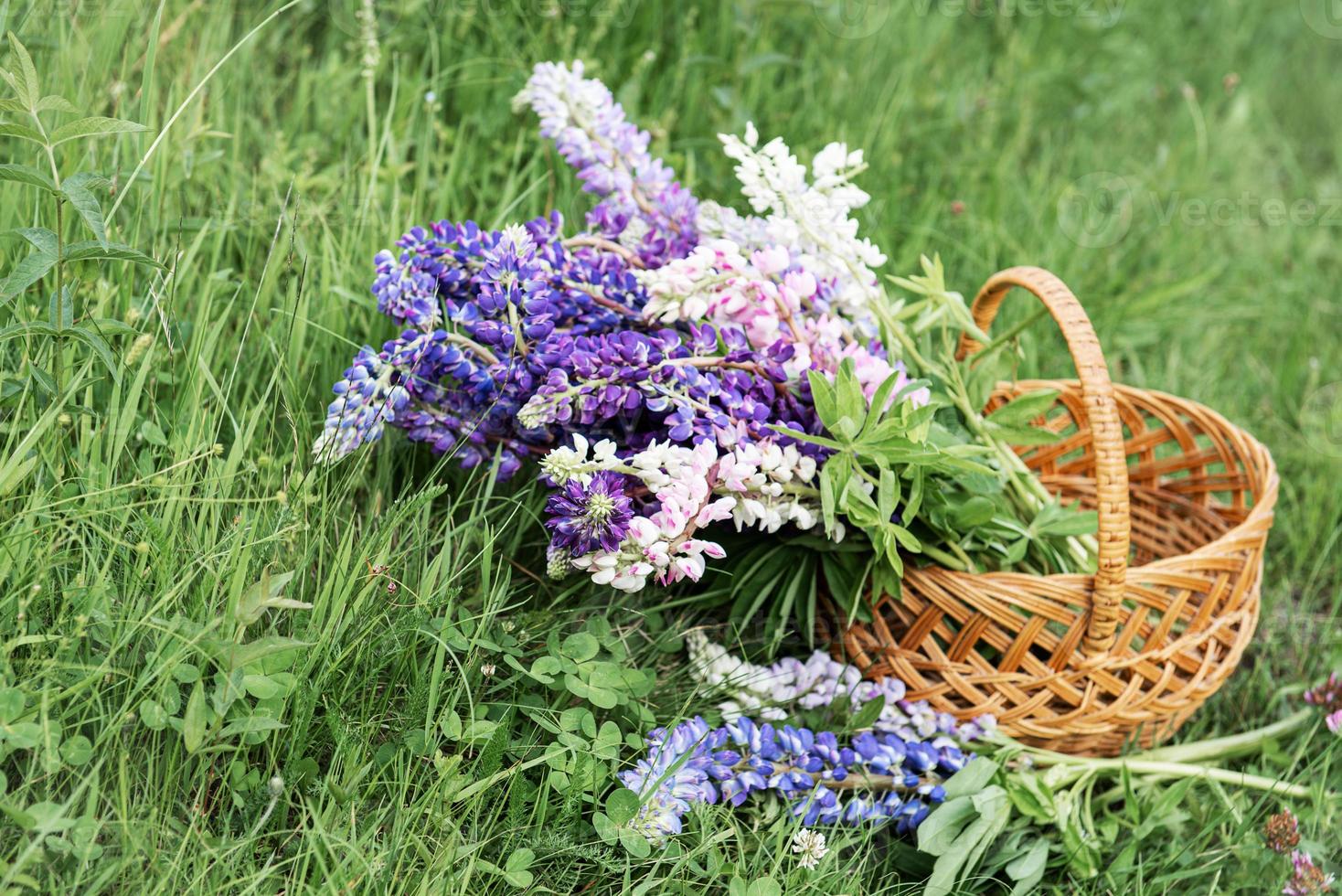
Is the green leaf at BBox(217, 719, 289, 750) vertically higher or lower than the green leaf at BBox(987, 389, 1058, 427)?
lower

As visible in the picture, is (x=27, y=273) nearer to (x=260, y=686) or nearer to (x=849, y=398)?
(x=260, y=686)

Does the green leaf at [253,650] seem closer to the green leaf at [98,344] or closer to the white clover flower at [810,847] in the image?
the green leaf at [98,344]

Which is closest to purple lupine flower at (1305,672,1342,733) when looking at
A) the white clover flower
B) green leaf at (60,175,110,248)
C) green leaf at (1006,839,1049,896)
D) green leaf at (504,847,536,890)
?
green leaf at (1006,839,1049,896)

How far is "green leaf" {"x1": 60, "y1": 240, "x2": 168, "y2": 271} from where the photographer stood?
1277 mm

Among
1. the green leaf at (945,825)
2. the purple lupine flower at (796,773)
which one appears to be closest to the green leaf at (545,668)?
the purple lupine flower at (796,773)

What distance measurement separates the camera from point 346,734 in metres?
1.27

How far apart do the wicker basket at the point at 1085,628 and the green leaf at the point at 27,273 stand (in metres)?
1.14

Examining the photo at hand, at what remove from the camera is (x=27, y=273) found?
1.30m

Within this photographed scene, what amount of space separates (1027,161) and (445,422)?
2093 mm

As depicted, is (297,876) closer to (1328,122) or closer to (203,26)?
(203,26)

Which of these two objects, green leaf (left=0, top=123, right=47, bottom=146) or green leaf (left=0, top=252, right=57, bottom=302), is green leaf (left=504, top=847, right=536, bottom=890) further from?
green leaf (left=0, top=123, right=47, bottom=146)

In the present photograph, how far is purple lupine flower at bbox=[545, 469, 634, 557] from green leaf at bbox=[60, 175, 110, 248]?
0.59 metres

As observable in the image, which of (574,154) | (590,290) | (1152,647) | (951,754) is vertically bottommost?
(951,754)

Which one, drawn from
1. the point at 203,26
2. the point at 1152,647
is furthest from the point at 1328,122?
the point at 203,26
